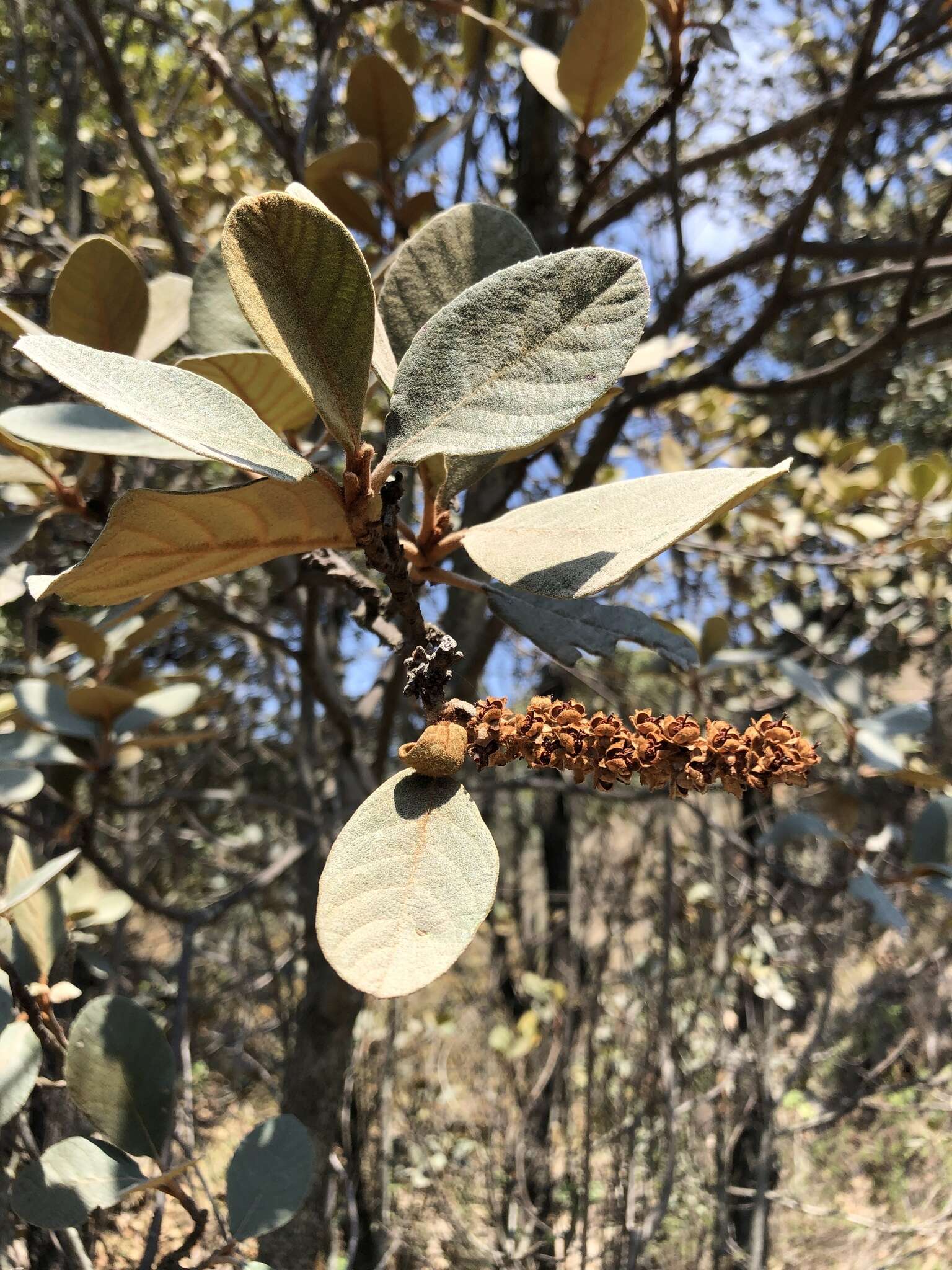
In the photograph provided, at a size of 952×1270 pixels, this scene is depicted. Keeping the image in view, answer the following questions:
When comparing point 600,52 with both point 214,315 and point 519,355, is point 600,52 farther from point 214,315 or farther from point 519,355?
point 519,355

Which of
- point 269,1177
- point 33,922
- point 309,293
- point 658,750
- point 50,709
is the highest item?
point 309,293

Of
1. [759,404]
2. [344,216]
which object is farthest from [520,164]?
[759,404]

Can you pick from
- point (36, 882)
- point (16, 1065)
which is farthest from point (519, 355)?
point (16, 1065)

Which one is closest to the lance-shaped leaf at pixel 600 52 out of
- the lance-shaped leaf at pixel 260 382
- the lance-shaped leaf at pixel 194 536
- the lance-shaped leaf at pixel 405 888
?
the lance-shaped leaf at pixel 260 382

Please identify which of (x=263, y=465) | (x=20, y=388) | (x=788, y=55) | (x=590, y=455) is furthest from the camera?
(x=788, y=55)

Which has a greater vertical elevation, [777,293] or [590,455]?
[777,293]

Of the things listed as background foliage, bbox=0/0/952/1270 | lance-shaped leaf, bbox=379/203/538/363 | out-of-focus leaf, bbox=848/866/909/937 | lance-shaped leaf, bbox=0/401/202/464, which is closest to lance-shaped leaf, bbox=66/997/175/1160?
background foliage, bbox=0/0/952/1270

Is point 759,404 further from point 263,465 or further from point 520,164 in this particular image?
point 263,465

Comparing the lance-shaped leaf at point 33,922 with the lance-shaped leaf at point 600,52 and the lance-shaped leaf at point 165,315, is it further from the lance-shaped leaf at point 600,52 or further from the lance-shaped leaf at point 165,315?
the lance-shaped leaf at point 600,52

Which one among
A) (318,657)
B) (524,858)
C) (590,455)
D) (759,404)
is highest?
(759,404)
